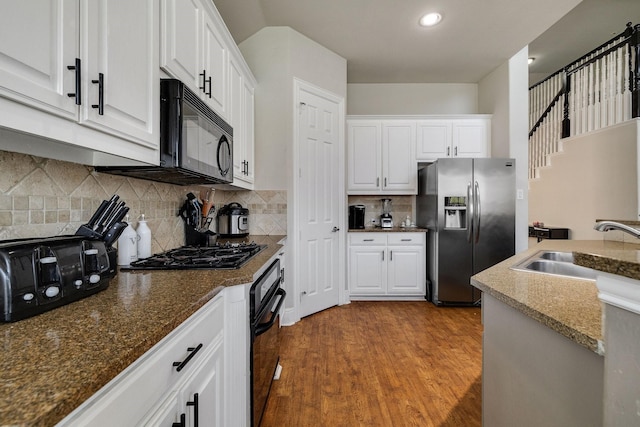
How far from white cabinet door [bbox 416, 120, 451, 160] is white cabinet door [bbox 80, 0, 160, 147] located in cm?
332

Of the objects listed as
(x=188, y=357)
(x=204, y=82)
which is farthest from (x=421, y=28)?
(x=188, y=357)

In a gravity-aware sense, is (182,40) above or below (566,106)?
below

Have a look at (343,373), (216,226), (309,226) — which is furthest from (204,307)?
(309,226)

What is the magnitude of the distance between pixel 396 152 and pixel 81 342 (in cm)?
377

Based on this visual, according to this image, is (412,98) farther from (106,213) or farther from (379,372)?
(106,213)

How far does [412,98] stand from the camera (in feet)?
14.3

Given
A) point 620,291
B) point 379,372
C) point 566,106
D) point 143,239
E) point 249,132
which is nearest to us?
point 620,291

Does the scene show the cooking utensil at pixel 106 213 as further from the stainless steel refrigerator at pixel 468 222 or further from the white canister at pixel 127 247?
the stainless steel refrigerator at pixel 468 222

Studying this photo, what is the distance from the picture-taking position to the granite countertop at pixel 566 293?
60 cm

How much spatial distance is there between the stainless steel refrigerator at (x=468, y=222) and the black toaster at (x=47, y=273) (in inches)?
129

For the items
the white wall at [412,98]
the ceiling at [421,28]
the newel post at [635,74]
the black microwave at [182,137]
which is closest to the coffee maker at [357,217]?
the white wall at [412,98]

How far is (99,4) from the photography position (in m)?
0.91

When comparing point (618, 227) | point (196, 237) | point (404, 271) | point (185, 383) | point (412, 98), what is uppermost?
point (412, 98)

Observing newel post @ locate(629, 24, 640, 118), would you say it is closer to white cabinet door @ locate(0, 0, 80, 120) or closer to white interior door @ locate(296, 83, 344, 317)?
white interior door @ locate(296, 83, 344, 317)
